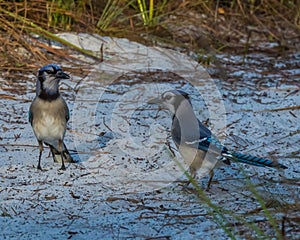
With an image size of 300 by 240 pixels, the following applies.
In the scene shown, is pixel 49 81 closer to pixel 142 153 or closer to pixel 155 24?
pixel 142 153

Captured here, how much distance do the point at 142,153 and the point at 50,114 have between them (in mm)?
738

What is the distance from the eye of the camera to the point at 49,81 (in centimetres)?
469

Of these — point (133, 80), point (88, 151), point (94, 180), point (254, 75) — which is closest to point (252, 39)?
point (254, 75)

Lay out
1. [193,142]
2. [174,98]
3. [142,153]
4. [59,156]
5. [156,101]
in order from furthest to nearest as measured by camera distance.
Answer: [156,101], [142,153], [59,156], [174,98], [193,142]

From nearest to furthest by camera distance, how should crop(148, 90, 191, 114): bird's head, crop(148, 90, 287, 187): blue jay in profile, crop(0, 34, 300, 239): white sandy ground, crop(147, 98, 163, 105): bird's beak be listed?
crop(0, 34, 300, 239): white sandy ground, crop(148, 90, 287, 187): blue jay in profile, crop(148, 90, 191, 114): bird's head, crop(147, 98, 163, 105): bird's beak

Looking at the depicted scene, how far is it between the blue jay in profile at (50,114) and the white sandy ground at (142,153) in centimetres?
15

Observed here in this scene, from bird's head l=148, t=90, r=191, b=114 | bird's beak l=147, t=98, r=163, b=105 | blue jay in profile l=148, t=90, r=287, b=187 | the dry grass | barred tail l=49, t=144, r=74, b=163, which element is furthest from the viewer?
the dry grass

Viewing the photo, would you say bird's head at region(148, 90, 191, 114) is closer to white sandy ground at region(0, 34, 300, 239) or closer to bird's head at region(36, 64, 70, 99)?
white sandy ground at region(0, 34, 300, 239)

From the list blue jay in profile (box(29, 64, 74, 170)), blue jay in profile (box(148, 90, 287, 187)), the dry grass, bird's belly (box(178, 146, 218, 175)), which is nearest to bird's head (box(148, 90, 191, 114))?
blue jay in profile (box(148, 90, 287, 187))

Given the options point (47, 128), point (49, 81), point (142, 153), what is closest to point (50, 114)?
point (47, 128)

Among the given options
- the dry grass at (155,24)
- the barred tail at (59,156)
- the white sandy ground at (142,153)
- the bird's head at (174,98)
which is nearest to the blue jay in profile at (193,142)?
the bird's head at (174,98)

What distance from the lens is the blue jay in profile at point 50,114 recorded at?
4.64 m

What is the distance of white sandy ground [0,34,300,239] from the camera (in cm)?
366

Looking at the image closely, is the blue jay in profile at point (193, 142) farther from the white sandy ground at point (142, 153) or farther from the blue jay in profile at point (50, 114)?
the blue jay in profile at point (50, 114)
